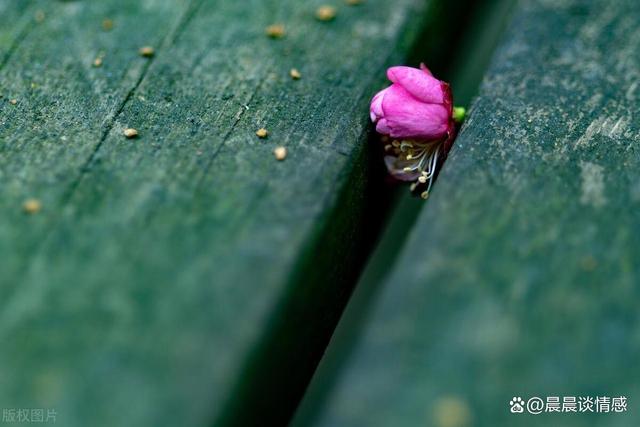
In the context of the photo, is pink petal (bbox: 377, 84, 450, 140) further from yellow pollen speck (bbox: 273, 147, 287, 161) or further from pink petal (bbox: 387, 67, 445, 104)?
yellow pollen speck (bbox: 273, 147, 287, 161)

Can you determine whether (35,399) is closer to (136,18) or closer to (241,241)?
(241,241)

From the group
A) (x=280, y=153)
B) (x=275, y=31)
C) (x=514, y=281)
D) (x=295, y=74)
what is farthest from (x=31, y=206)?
(x=514, y=281)

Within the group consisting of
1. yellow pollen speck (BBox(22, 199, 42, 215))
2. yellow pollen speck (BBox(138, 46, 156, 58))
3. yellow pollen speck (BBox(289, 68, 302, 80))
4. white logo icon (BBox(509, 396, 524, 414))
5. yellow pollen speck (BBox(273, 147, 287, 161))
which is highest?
yellow pollen speck (BBox(289, 68, 302, 80))

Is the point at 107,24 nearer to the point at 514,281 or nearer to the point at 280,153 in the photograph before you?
the point at 280,153

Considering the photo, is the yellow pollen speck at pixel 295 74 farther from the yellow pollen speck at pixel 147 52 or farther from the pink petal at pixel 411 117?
the yellow pollen speck at pixel 147 52

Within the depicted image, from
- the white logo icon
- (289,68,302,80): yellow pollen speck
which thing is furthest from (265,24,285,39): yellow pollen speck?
the white logo icon

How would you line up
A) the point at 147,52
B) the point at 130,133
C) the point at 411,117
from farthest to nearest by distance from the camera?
the point at 147,52 < the point at 411,117 < the point at 130,133
